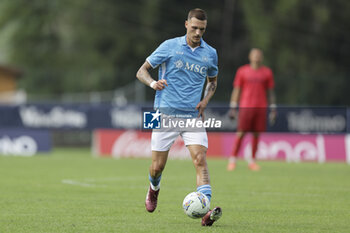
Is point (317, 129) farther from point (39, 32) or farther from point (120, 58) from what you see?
point (39, 32)

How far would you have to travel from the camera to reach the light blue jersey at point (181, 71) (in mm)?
8656

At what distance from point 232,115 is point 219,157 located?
754 cm

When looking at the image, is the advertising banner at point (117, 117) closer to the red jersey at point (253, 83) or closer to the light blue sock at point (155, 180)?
the red jersey at point (253, 83)

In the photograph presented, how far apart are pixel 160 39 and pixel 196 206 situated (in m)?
36.4

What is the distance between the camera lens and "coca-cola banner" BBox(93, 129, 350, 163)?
21.8 metres

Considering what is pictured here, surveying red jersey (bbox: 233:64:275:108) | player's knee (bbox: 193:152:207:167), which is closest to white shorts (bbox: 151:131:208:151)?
player's knee (bbox: 193:152:207:167)

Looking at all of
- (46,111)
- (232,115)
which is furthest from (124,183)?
(46,111)

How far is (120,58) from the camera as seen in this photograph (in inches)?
1799

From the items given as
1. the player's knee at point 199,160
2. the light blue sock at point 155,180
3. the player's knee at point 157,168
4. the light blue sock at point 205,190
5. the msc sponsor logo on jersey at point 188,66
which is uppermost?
the msc sponsor logo on jersey at point 188,66

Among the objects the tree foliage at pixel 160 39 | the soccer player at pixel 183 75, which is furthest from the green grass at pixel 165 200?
the tree foliage at pixel 160 39

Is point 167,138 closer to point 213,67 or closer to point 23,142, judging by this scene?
point 213,67

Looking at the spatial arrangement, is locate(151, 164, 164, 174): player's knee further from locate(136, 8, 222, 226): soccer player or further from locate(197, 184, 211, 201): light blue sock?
locate(197, 184, 211, 201): light blue sock

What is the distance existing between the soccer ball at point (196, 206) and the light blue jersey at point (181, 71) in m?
1.12

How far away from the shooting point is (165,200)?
34.6 feet
